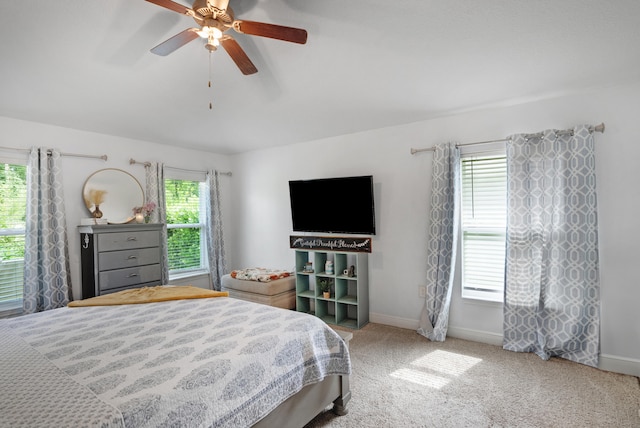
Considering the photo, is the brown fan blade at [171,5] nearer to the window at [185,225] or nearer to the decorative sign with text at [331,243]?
the decorative sign with text at [331,243]

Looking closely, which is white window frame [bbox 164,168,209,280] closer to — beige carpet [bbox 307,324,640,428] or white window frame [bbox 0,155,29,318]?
white window frame [bbox 0,155,29,318]

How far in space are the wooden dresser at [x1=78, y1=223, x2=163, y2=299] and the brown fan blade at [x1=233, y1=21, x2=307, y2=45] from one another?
9.24 ft

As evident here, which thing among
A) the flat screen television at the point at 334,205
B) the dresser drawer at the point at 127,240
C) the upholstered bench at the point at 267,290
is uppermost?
the flat screen television at the point at 334,205

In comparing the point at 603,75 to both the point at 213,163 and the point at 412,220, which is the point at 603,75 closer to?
the point at 412,220

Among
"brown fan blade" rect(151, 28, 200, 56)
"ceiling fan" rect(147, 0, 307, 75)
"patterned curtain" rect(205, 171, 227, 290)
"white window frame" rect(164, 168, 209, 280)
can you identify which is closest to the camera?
"ceiling fan" rect(147, 0, 307, 75)

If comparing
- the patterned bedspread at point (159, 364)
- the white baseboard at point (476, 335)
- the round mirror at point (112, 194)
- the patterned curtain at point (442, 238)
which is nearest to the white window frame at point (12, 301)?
the round mirror at point (112, 194)

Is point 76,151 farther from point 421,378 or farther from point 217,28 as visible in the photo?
point 421,378

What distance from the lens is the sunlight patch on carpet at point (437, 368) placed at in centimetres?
255

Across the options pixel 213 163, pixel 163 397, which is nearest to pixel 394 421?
pixel 163 397

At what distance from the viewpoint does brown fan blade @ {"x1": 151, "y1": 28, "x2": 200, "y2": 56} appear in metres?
1.66

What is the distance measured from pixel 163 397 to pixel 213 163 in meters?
4.27

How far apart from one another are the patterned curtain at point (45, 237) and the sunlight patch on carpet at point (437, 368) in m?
3.42

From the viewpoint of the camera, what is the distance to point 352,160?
4.07m

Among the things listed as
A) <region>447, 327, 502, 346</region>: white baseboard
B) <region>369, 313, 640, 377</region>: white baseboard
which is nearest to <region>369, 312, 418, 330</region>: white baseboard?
<region>369, 313, 640, 377</region>: white baseboard
